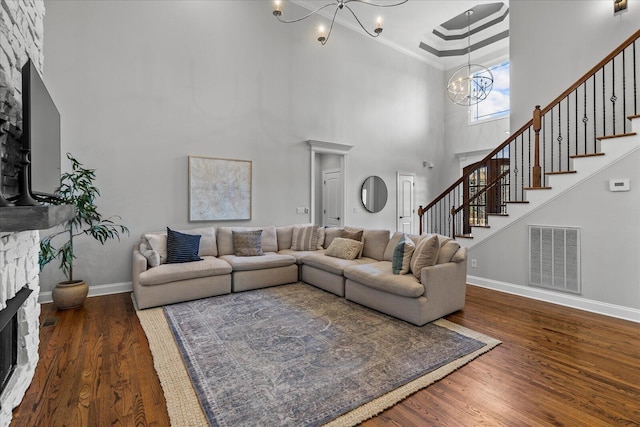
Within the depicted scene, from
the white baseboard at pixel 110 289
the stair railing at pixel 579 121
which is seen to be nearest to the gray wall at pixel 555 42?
the stair railing at pixel 579 121

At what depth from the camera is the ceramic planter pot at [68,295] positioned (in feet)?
12.0

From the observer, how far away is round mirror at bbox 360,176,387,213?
23.5 feet

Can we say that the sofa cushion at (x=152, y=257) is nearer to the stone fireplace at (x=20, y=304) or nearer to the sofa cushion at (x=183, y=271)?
the sofa cushion at (x=183, y=271)

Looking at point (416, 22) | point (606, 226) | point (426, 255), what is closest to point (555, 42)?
point (416, 22)

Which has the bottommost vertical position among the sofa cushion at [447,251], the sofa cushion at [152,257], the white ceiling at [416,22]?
the sofa cushion at [152,257]

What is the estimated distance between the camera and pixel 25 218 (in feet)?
4.69

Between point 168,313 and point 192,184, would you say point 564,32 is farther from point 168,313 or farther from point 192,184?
point 168,313

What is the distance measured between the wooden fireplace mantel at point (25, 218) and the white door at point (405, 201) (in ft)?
23.0

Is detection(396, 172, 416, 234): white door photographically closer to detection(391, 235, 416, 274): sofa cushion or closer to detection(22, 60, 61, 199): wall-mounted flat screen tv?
detection(391, 235, 416, 274): sofa cushion

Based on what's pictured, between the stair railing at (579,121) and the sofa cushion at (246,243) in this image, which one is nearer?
the stair railing at (579,121)

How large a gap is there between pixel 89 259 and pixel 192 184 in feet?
5.57

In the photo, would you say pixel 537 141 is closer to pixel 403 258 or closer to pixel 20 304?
pixel 403 258

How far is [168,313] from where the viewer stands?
3.54 m

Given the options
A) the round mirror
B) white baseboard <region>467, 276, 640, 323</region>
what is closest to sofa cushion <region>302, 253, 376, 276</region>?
white baseboard <region>467, 276, 640, 323</region>
